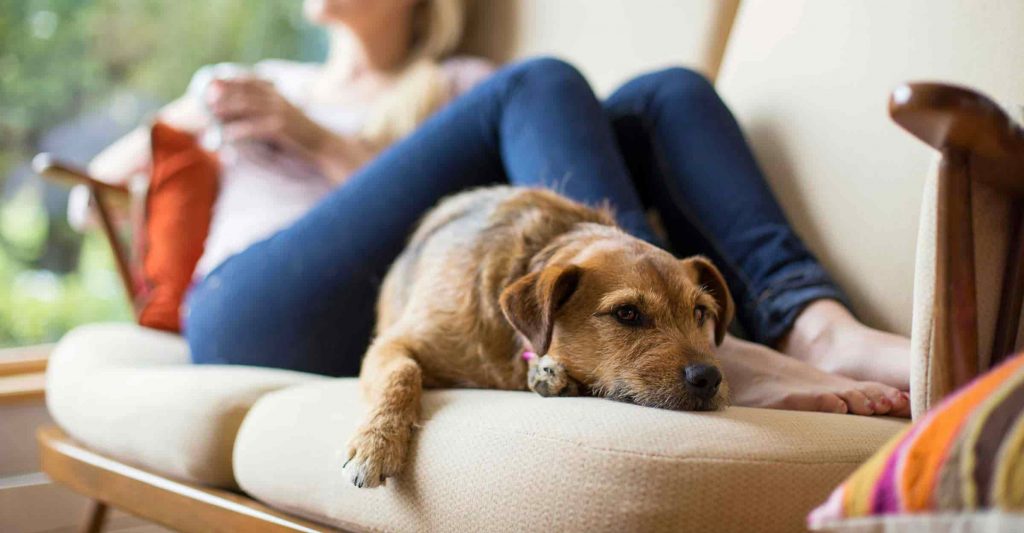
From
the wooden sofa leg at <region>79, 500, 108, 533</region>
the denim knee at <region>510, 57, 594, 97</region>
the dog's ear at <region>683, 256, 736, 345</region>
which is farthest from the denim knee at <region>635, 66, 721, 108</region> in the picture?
the wooden sofa leg at <region>79, 500, 108, 533</region>

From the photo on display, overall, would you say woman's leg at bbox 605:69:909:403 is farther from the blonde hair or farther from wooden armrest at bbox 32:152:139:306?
wooden armrest at bbox 32:152:139:306

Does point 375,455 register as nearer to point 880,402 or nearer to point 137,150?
point 880,402

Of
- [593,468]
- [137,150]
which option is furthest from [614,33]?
[593,468]

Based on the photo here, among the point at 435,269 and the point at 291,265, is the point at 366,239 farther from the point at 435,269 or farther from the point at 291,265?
the point at 435,269

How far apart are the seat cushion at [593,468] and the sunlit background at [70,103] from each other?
2046mm

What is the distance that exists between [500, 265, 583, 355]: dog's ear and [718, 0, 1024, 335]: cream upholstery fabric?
0.58 meters

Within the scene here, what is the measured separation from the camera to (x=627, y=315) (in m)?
1.19

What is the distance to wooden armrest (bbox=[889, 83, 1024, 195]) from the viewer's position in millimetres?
809

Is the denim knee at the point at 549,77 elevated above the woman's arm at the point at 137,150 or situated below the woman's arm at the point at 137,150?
above

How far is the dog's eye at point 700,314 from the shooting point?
123cm

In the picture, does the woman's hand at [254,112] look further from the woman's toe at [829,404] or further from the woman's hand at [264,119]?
the woman's toe at [829,404]

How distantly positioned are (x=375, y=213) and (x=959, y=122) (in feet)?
3.57

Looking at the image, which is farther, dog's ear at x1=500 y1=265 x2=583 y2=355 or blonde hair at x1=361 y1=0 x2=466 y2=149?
blonde hair at x1=361 y1=0 x2=466 y2=149

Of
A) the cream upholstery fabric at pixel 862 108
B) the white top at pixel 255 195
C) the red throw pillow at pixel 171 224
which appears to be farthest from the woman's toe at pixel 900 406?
the red throw pillow at pixel 171 224
